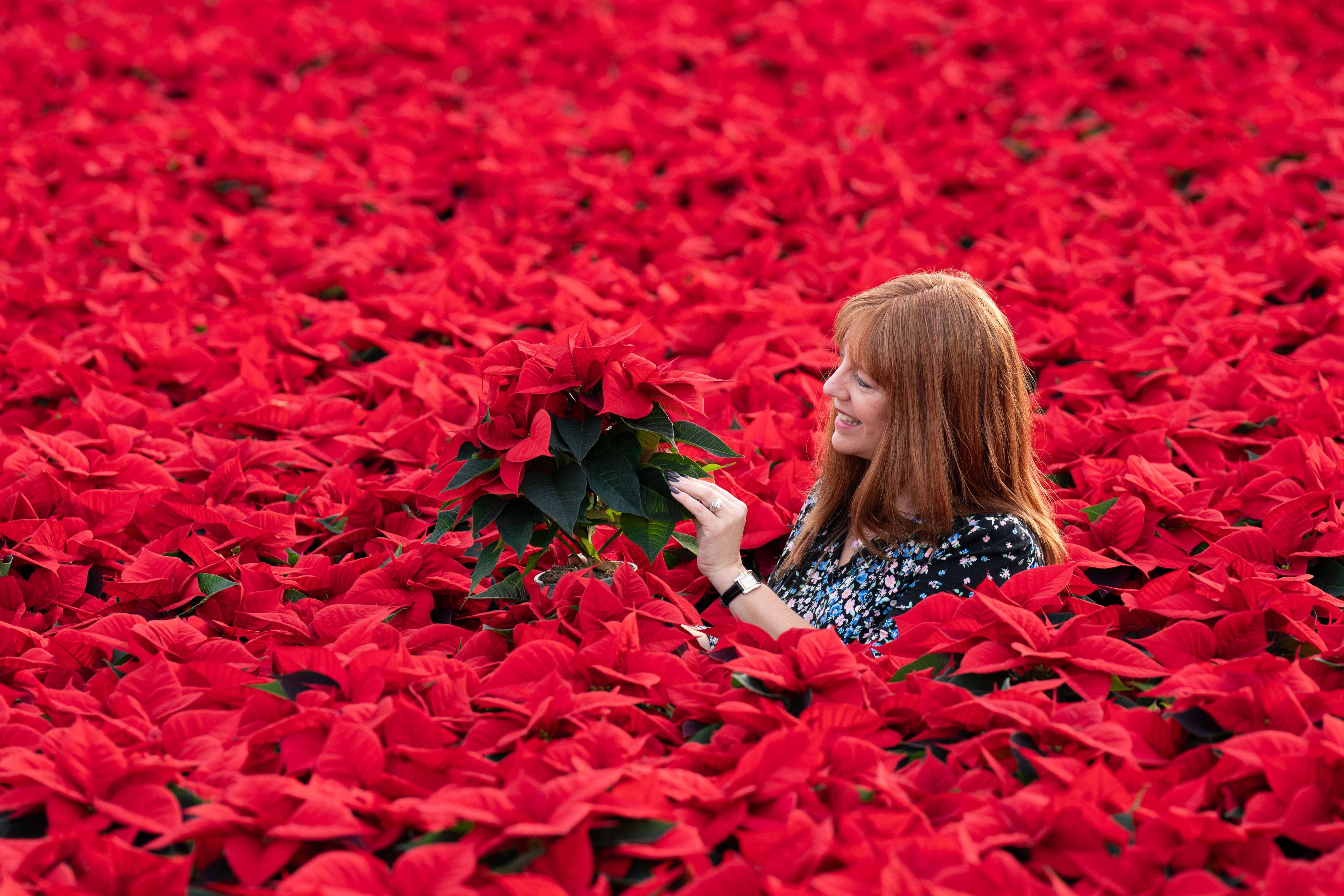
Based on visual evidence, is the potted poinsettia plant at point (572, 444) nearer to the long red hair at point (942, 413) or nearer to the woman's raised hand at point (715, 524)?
the woman's raised hand at point (715, 524)

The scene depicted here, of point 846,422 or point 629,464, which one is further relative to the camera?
point 846,422

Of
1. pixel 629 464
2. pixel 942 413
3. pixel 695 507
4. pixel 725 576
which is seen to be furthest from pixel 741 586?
pixel 942 413

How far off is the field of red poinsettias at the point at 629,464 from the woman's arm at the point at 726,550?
4cm

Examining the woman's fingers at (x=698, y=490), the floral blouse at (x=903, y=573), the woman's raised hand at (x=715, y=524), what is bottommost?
the floral blouse at (x=903, y=573)

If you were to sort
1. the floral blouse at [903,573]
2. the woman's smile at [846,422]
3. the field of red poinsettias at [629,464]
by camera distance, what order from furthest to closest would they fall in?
the woman's smile at [846,422], the floral blouse at [903,573], the field of red poinsettias at [629,464]

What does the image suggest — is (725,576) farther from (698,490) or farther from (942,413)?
(942,413)

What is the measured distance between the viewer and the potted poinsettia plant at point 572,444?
1646 mm

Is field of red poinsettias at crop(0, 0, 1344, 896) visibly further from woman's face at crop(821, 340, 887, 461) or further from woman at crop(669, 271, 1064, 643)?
woman's face at crop(821, 340, 887, 461)

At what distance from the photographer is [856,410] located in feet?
6.01

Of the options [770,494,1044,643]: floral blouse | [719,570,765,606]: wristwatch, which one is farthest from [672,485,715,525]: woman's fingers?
[770,494,1044,643]: floral blouse

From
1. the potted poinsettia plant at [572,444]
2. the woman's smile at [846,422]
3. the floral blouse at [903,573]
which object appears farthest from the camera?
the woman's smile at [846,422]

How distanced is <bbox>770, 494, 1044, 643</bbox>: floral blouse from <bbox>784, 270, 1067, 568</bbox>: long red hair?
0.02 meters

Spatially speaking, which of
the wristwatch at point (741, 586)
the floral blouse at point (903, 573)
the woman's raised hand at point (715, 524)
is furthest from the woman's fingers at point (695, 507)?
the floral blouse at point (903, 573)

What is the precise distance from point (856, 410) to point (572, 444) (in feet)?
1.51
